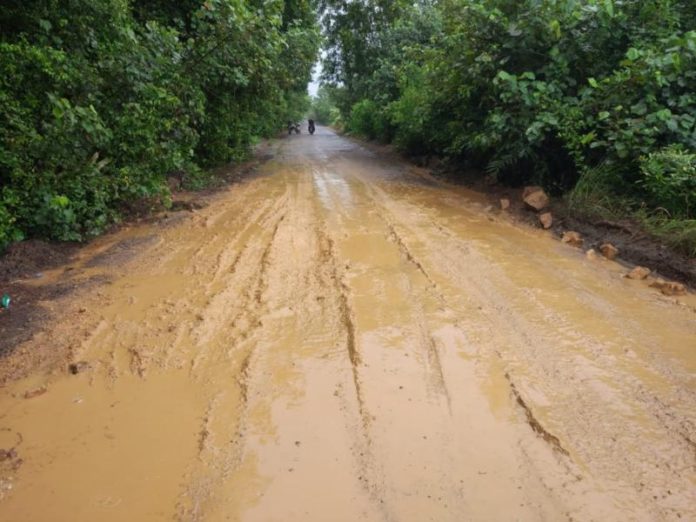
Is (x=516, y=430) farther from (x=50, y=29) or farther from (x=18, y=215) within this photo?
(x=50, y=29)

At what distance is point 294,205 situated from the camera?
7.49 metres

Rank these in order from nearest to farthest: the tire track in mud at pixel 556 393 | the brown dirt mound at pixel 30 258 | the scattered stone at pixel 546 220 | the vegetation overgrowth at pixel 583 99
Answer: the tire track in mud at pixel 556 393, the brown dirt mound at pixel 30 258, the vegetation overgrowth at pixel 583 99, the scattered stone at pixel 546 220

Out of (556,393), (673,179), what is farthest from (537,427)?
(673,179)

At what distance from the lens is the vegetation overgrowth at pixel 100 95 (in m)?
4.67

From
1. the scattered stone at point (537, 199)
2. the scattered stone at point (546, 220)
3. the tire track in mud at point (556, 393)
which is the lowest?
the tire track in mud at point (556, 393)

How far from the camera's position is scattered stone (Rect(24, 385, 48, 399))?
2.82 m

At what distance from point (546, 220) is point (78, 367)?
5527mm

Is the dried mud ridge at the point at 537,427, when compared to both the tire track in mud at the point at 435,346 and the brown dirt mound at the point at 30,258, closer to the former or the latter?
the tire track in mud at the point at 435,346

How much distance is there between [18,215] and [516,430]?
16.3 feet

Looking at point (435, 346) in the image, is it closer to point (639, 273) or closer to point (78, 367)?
point (78, 367)

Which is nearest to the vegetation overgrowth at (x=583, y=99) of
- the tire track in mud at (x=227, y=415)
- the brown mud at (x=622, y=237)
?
the brown mud at (x=622, y=237)

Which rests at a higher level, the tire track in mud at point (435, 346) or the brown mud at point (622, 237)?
the brown mud at point (622, 237)

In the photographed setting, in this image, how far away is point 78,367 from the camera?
10.1 ft

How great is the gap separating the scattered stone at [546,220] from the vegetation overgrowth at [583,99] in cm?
34
